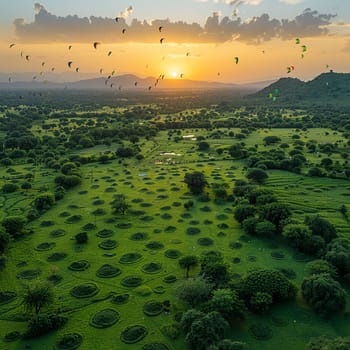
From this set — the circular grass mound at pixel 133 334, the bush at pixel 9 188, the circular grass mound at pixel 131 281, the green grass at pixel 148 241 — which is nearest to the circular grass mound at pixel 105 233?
the green grass at pixel 148 241

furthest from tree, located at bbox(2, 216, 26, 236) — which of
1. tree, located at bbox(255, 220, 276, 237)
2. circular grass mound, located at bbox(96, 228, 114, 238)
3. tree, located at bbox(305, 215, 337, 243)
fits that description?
tree, located at bbox(305, 215, 337, 243)

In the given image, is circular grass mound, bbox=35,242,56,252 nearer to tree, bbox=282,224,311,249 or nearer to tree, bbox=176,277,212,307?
tree, bbox=176,277,212,307

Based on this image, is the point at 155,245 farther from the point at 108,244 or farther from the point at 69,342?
the point at 69,342

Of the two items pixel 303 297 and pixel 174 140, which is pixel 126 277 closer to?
pixel 303 297

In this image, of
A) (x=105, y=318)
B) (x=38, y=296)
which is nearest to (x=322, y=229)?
(x=105, y=318)

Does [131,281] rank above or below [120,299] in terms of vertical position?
above

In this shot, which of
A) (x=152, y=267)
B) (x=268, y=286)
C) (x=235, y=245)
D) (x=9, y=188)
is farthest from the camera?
(x=9, y=188)
